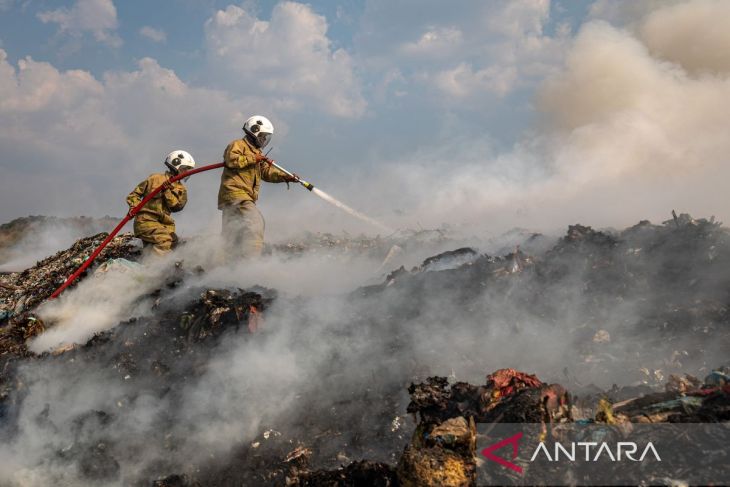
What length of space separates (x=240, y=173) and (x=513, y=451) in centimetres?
645

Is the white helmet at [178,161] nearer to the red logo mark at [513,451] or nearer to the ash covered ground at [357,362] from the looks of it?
the ash covered ground at [357,362]

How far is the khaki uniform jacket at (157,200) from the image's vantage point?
319 inches

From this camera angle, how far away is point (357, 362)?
538 centimetres

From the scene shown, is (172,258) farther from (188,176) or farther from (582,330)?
(582,330)

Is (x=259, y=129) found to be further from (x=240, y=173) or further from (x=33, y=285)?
(x=33, y=285)

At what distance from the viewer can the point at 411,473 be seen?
306 centimetres

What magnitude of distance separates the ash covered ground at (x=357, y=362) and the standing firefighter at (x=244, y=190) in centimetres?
66

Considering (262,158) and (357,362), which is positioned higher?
(262,158)

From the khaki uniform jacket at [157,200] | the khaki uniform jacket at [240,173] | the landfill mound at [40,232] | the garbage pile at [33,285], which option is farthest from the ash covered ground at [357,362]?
the landfill mound at [40,232]

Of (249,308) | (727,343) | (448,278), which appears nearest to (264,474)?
(249,308)

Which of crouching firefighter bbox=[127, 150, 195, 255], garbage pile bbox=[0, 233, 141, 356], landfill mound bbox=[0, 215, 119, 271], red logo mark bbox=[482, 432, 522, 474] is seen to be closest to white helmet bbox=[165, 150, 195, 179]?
crouching firefighter bbox=[127, 150, 195, 255]

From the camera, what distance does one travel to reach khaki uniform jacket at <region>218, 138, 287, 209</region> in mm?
8188

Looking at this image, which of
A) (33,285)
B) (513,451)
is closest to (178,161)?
(33,285)

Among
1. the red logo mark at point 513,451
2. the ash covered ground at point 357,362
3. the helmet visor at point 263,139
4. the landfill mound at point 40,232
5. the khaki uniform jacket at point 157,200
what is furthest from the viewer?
the landfill mound at point 40,232
